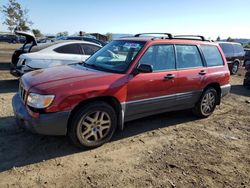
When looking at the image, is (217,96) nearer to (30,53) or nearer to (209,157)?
(209,157)

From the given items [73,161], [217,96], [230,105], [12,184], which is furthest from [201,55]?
[12,184]

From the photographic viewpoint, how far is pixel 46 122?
13.0ft

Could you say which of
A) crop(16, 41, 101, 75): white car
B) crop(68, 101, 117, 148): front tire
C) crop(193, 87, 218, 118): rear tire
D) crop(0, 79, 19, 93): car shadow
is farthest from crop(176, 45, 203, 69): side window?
crop(0, 79, 19, 93): car shadow

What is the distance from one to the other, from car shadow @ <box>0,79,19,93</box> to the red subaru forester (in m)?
3.68

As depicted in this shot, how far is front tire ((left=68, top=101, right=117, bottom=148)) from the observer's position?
423cm

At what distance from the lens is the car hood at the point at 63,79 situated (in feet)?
13.5

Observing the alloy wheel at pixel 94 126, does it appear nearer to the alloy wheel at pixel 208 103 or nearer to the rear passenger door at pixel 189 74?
the rear passenger door at pixel 189 74

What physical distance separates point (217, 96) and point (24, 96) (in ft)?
14.4

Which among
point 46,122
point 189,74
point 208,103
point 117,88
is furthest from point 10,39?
point 46,122

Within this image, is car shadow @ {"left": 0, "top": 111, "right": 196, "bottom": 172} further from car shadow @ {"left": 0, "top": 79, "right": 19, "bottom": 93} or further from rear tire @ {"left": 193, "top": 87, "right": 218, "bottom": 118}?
car shadow @ {"left": 0, "top": 79, "right": 19, "bottom": 93}

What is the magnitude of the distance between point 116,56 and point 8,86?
4942 millimetres

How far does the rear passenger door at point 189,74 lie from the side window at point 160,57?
19 centimetres

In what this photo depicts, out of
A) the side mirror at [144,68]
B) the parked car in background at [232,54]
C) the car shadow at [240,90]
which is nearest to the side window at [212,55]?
the side mirror at [144,68]

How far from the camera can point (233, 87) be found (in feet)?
36.0
